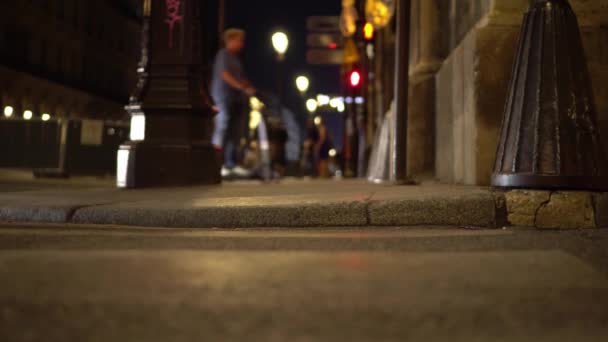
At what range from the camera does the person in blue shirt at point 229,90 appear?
328 inches

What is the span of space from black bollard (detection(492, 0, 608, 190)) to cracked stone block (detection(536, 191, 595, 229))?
2.4 inches

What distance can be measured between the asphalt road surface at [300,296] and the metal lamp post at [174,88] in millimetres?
3546

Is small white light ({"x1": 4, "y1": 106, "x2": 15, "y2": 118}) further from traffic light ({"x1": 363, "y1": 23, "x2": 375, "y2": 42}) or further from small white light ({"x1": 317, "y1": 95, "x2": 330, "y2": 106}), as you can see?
traffic light ({"x1": 363, "y1": 23, "x2": 375, "y2": 42})

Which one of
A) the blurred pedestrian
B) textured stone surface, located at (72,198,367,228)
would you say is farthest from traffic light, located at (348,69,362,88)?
textured stone surface, located at (72,198,367,228)

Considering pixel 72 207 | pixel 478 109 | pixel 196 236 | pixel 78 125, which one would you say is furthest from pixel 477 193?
pixel 78 125

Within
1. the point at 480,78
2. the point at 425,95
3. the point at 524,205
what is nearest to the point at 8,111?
the point at 425,95

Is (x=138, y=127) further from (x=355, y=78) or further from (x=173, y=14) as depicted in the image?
(x=355, y=78)

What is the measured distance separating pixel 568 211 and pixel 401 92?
2.09 meters

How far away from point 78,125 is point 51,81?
31722 millimetres

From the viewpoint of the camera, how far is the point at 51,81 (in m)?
41.5

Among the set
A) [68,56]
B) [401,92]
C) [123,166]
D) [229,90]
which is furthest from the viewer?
[68,56]

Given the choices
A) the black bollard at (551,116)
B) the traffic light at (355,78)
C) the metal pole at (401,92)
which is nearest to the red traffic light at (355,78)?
the traffic light at (355,78)

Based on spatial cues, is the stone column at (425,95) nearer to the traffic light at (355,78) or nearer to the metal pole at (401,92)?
the metal pole at (401,92)

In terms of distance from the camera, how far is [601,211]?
9.98ft
